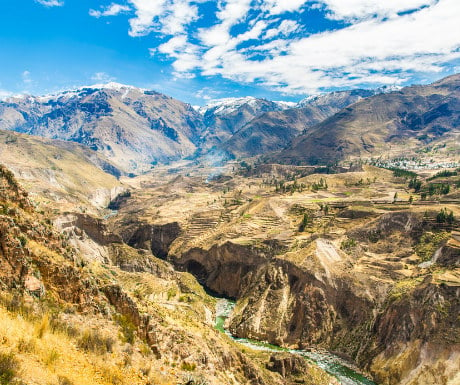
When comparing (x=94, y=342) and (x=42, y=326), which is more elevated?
(x=42, y=326)

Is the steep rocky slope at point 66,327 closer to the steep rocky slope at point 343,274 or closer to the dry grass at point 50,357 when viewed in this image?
the dry grass at point 50,357

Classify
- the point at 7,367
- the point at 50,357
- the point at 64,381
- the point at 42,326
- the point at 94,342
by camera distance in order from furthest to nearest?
1. the point at 94,342
2. the point at 42,326
3. the point at 50,357
4. the point at 64,381
5. the point at 7,367

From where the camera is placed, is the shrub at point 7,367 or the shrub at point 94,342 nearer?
the shrub at point 7,367

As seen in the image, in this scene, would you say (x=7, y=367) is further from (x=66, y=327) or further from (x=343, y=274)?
(x=343, y=274)

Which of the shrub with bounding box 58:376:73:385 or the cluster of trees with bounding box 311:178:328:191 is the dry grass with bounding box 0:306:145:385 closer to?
the shrub with bounding box 58:376:73:385

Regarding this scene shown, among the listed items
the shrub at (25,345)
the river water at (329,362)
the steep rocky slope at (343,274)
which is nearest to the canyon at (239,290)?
the shrub at (25,345)

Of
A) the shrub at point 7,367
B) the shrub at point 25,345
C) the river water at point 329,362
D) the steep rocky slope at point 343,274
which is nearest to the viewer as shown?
the shrub at point 7,367

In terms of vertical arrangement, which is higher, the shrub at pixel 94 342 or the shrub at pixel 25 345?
the shrub at pixel 25 345

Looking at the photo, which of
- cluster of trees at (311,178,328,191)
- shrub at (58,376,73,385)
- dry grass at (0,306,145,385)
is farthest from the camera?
cluster of trees at (311,178,328,191)

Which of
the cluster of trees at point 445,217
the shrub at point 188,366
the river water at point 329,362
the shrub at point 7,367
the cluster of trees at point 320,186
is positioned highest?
the cluster of trees at point 320,186

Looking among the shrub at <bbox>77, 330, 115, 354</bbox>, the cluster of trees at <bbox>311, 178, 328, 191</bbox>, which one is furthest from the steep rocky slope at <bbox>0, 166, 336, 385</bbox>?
the cluster of trees at <bbox>311, 178, 328, 191</bbox>

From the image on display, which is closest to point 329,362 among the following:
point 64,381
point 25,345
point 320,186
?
point 64,381

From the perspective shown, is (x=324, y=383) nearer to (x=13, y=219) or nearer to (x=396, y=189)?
(x=13, y=219)

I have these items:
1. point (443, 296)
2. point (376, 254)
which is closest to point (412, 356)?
point (443, 296)
